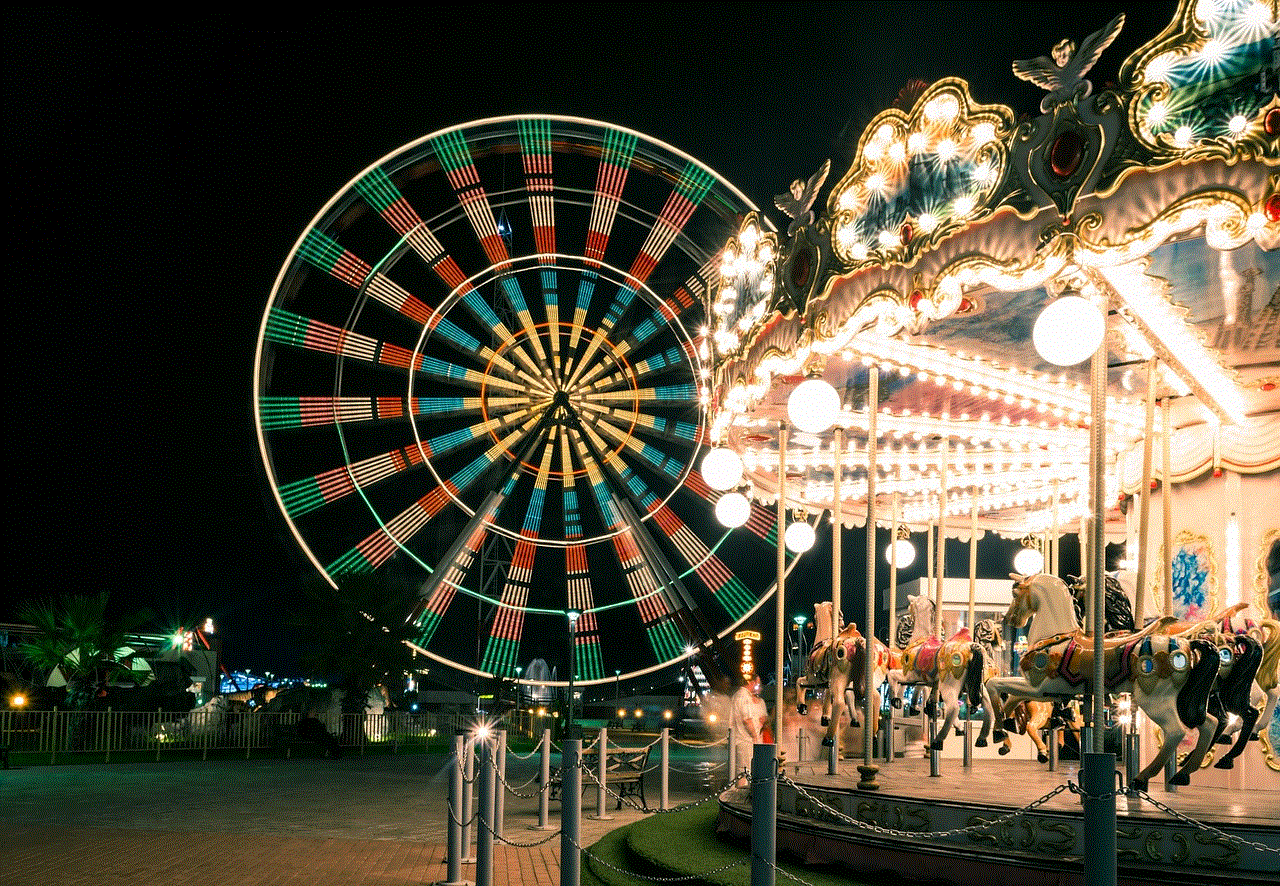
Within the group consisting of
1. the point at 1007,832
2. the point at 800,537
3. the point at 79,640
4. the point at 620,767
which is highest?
the point at 800,537

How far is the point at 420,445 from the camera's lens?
70.4ft

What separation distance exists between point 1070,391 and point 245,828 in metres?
8.73

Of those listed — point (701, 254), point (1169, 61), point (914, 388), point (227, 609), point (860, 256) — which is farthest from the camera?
point (227, 609)

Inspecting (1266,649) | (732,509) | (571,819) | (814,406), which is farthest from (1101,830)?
(732,509)

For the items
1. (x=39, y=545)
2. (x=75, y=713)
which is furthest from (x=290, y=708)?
(x=39, y=545)

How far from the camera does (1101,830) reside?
12.5 ft

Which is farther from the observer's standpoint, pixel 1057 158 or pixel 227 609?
pixel 227 609

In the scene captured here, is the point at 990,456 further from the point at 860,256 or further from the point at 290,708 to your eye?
the point at 290,708

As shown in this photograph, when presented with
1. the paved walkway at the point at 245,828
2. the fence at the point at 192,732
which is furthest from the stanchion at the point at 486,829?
the fence at the point at 192,732

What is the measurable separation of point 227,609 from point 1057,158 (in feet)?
206

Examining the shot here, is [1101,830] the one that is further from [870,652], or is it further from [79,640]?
[79,640]

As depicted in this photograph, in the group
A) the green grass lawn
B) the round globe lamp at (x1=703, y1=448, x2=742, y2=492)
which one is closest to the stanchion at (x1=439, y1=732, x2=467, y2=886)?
the green grass lawn

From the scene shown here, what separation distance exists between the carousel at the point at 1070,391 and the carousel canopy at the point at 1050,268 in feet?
0.06

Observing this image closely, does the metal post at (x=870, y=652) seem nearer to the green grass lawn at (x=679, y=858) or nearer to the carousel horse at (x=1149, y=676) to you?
the green grass lawn at (x=679, y=858)
